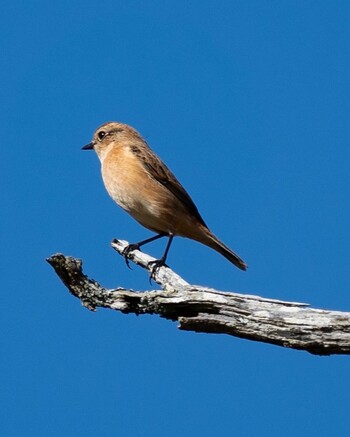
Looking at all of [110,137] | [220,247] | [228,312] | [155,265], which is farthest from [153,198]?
[228,312]

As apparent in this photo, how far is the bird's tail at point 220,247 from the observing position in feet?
37.4

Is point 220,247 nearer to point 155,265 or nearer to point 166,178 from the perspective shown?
point 166,178

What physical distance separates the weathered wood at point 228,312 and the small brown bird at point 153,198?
114 inches

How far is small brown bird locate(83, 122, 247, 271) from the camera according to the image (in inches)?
449

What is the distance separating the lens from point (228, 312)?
7348 mm

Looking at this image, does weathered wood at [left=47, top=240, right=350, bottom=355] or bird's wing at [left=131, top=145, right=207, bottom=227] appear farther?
bird's wing at [left=131, top=145, right=207, bottom=227]

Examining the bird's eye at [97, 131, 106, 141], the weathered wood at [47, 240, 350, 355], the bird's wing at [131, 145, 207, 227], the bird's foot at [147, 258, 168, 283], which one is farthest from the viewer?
the bird's eye at [97, 131, 106, 141]

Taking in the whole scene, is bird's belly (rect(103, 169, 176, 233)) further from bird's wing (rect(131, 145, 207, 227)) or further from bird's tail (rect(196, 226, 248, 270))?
bird's tail (rect(196, 226, 248, 270))

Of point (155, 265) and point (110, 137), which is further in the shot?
point (110, 137)

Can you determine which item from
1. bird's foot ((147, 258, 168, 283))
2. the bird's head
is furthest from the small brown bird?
bird's foot ((147, 258, 168, 283))

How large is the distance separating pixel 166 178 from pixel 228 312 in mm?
4717

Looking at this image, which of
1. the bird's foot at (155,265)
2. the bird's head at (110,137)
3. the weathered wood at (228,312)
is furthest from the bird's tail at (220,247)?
the weathered wood at (228,312)

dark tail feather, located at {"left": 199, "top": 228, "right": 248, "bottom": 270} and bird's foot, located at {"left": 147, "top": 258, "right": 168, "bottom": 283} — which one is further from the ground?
dark tail feather, located at {"left": 199, "top": 228, "right": 248, "bottom": 270}

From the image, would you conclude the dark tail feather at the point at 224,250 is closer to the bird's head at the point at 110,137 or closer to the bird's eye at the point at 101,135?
the bird's head at the point at 110,137
